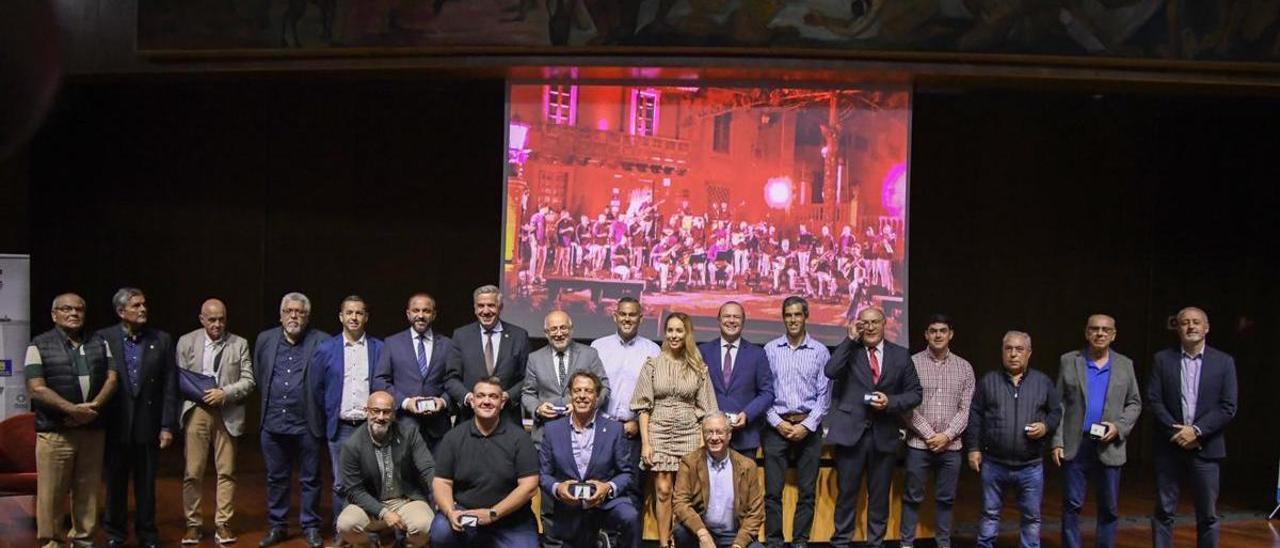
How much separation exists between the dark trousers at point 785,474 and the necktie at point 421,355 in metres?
1.97

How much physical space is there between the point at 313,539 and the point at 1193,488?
194 inches

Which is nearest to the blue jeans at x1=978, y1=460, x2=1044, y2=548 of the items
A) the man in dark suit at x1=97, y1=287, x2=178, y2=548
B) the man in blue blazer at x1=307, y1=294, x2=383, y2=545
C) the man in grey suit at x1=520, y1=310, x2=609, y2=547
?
the man in grey suit at x1=520, y1=310, x2=609, y2=547

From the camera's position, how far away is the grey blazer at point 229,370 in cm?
696

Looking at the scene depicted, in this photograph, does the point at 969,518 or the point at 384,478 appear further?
the point at 969,518

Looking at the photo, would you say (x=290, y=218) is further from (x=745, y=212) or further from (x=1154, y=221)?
(x=1154, y=221)

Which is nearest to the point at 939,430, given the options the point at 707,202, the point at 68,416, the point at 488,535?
the point at 707,202

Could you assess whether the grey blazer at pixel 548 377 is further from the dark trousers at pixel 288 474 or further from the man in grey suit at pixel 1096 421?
the man in grey suit at pixel 1096 421

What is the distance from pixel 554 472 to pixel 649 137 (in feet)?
10.1

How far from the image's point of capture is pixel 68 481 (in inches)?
257

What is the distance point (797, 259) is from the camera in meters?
8.44

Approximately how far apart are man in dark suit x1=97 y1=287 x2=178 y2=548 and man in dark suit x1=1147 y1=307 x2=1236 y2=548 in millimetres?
5523

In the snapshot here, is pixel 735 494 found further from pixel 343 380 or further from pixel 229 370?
pixel 229 370

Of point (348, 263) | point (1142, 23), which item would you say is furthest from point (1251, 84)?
point (348, 263)

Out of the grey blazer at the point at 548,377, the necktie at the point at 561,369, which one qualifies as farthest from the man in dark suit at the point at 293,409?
the necktie at the point at 561,369
